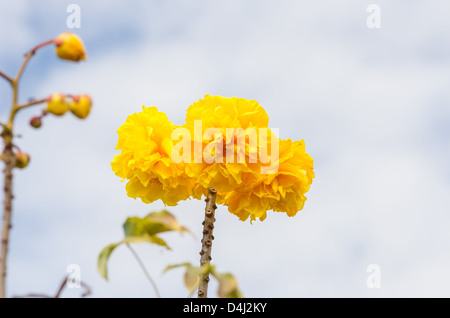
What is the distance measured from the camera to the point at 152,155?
3.93 feet

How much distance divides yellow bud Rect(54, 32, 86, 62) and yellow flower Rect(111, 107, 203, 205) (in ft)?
1.57

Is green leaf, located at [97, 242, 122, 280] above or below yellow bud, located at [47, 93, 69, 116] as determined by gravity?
below

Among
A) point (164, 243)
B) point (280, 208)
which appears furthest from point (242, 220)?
point (164, 243)

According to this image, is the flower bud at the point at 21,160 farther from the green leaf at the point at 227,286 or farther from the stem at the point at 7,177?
the green leaf at the point at 227,286

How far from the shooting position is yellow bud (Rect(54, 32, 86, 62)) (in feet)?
2.29

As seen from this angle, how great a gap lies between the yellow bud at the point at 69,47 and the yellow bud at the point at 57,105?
0.21ft

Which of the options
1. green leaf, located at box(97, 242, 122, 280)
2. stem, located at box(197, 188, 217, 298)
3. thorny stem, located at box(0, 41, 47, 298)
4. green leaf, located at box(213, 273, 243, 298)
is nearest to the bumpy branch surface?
thorny stem, located at box(0, 41, 47, 298)

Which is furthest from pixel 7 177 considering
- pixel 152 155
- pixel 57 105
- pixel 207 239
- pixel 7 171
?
pixel 152 155

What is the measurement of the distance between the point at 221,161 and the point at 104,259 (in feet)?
1.67

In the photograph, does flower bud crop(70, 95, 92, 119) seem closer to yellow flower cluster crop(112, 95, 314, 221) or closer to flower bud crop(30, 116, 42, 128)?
flower bud crop(30, 116, 42, 128)
